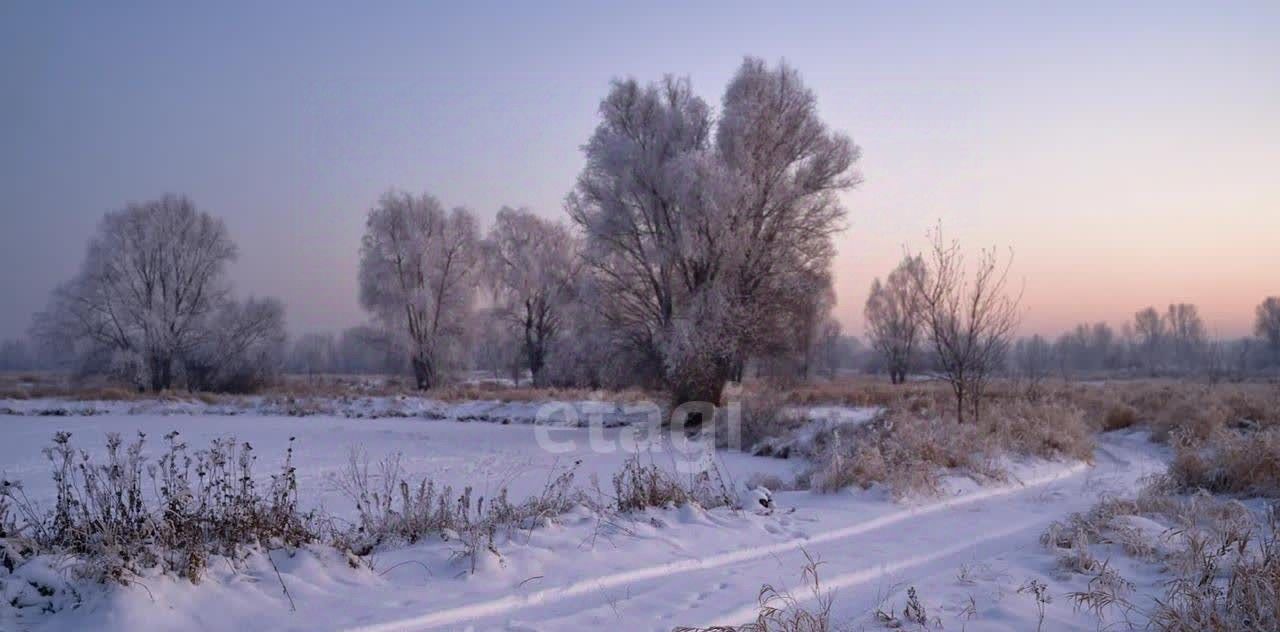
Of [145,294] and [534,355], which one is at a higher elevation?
[145,294]

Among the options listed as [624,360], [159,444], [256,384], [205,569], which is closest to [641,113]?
[624,360]

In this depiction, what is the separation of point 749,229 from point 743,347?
10.7 feet

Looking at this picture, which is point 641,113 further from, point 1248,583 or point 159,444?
point 1248,583

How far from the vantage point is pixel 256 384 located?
4369 cm

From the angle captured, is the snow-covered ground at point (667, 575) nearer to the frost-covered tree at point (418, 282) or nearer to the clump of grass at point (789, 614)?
the clump of grass at point (789, 614)

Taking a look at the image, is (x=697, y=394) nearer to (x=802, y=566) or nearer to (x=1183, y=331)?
(x=802, y=566)

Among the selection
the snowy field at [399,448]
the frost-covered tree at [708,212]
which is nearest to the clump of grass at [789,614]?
the snowy field at [399,448]

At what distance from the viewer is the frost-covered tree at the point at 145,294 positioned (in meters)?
41.5

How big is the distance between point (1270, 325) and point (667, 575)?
55219mm

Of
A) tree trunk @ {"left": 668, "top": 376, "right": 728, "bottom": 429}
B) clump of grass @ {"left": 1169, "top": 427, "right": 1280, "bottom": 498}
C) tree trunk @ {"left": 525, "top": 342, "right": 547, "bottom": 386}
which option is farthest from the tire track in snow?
tree trunk @ {"left": 525, "top": 342, "right": 547, "bottom": 386}

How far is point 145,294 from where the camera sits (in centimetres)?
4269

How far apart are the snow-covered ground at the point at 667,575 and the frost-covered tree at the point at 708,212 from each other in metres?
11.9

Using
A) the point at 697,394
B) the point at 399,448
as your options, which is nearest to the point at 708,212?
the point at 697,394

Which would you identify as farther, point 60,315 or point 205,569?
point 60,315
